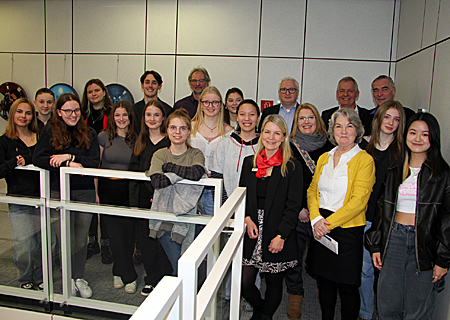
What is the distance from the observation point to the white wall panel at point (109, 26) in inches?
219

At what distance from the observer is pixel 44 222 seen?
263 cm

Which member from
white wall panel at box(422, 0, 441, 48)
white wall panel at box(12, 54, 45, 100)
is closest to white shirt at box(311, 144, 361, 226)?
white wall panel at box(422, 0, 441, 48)

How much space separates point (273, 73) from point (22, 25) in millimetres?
4368

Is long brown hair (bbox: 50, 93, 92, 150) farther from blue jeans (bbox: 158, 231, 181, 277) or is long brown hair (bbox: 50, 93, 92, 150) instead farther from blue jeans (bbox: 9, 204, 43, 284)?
blue jeans (bbox: 158, 231, 181, 277)

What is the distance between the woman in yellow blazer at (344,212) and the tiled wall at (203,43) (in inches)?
114

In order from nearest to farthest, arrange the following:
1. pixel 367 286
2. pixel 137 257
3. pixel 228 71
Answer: pixel 137 257
pixel 367 286
pixel 228 71

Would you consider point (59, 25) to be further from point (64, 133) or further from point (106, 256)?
point (106, 256)

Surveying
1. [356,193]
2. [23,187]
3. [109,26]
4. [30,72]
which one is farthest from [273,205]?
[30,72]

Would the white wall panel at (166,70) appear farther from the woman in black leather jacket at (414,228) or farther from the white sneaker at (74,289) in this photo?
the woman in black leather jacket at (414,228)

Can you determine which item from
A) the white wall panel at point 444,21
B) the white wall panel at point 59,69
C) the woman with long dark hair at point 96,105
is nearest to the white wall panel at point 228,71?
the woman with long dark hair at point 96,105

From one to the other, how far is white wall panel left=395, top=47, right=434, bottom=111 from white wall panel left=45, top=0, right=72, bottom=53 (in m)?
5.14

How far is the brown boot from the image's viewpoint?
2930 mm

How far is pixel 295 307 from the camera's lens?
2963 mm

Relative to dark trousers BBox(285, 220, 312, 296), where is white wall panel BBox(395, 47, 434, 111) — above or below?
above
